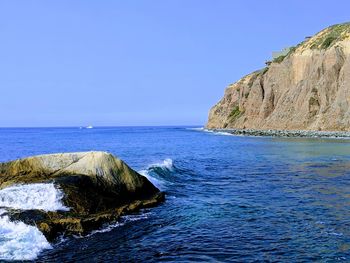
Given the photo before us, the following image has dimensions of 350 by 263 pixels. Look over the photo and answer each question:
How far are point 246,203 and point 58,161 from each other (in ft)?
28.3

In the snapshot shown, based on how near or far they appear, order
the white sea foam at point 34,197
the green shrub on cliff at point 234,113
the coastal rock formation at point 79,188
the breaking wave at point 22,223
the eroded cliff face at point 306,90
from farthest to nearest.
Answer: the green shrub on cliff at point 234,113, the eroded cliff face at point 306,90, the white sea foam at point 34,197, the coastal rock formation at point 79,188, the breaking wave at point 22,223

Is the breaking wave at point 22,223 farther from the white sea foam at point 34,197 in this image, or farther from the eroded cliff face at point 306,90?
the eroded cliff face at point 306,90

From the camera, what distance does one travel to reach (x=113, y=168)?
18.2m

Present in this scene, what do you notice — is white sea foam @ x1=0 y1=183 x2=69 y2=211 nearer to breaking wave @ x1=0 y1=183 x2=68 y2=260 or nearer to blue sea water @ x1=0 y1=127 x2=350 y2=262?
breaking wave @ x1=0 y1=183 x2=68 y2=260

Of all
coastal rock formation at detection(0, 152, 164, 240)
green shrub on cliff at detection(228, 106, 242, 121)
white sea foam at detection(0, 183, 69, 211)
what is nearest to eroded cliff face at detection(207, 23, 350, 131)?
green shrub on cliff at detection(228, 106, 242, 121)

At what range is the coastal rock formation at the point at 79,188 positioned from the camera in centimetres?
1430

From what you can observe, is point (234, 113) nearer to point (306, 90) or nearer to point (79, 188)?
point (306, 90)

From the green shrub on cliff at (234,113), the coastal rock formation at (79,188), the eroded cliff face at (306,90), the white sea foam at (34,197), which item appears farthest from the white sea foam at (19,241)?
the green shrub on cliff at (234,113)

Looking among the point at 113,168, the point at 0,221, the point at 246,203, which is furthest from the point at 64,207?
the point at 246,203

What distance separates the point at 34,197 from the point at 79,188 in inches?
67.6

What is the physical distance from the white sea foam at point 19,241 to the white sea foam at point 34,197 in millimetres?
1241

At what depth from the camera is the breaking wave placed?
475 inches

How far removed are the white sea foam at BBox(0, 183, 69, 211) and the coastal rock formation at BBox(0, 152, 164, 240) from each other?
51mm

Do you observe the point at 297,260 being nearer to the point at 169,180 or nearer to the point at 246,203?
the point at 246,203
